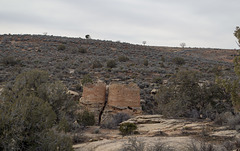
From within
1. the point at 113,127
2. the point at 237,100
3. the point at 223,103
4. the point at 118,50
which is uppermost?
the point at 118,50

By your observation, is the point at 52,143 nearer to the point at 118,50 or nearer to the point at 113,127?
A: the point at 113,127

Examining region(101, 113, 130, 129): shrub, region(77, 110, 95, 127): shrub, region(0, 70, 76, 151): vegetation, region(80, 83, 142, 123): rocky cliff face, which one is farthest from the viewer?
region(80, 83, 142, 123): rocky cliff face

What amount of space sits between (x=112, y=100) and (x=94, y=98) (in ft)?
3.61

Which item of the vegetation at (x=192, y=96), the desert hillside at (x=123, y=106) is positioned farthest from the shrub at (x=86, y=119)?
the vegetation at (x=192, y=96)

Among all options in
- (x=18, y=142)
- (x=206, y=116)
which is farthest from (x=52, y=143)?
(x=206, y=116)

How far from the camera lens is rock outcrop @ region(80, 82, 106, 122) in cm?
1309

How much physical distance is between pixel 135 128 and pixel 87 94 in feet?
15.9

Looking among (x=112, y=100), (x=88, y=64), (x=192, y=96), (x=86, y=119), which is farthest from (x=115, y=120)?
(x=88, y=64)

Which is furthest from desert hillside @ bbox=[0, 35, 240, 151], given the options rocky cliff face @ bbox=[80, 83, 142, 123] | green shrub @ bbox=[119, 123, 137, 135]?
green shrub @ bbox=[119, 123, 137, 135]

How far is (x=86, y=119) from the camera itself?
11539 millimetres

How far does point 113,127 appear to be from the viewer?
1086 centimetres

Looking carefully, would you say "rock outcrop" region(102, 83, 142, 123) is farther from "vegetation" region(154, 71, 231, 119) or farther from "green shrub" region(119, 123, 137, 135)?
"green shrub" region(119, 123, 137, 135)

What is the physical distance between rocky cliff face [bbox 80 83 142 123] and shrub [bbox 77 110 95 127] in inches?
42.9

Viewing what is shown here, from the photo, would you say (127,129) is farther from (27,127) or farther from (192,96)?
(192,96)
